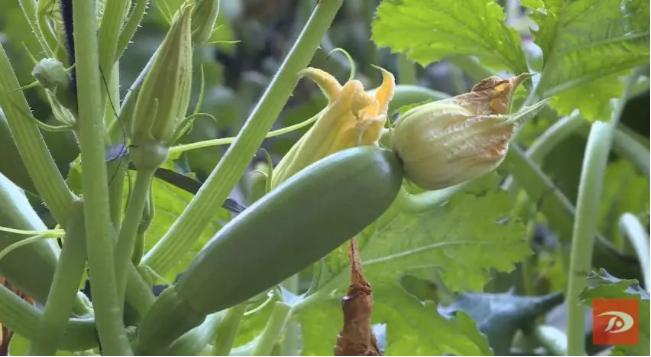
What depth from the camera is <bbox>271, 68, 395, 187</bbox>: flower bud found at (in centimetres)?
42

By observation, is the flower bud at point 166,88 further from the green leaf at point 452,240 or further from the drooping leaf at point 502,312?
the drooping leaf at point 502,312

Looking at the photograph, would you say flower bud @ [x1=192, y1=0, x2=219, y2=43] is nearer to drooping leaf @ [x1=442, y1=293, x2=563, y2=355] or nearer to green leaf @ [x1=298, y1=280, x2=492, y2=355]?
green leaf @ [x1=298, y1=280, x2=492, y2=355]

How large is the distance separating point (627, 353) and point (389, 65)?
92 centimetres

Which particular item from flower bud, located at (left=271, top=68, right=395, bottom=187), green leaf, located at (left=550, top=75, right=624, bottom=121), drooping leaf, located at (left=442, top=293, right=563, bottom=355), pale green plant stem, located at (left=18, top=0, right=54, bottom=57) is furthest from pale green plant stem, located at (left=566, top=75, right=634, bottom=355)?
pale green plant stem, located at (left=18, top=0, right=54, bottom=57)

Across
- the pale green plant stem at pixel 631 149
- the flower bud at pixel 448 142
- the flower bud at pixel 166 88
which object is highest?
the flower bud at pixel 166 88

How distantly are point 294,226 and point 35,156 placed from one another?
129 mm

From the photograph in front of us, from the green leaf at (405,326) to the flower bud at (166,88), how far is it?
0.94 feet

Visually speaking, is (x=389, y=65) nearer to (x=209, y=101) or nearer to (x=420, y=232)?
(x=209, y=101)

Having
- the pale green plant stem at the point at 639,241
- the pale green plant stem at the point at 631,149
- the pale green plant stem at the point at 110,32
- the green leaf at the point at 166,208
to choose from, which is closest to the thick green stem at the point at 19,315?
the pale green plant stem at the point at 110,32

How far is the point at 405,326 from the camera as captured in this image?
0.67 m

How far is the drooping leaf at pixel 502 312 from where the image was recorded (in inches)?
36.2

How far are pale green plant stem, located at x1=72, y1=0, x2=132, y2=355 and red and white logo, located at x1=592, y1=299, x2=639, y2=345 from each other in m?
0.35

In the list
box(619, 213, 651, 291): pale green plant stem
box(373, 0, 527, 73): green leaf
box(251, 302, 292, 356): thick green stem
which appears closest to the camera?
box(251, 302, 292, 356): thick green stem

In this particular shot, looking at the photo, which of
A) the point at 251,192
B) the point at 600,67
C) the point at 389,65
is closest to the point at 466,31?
the point at 600,67
